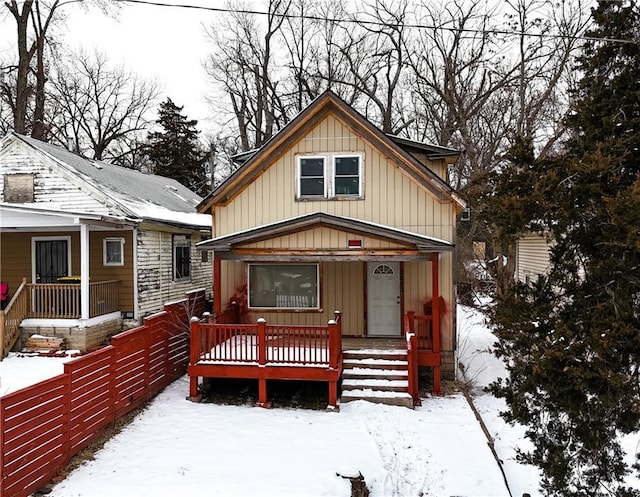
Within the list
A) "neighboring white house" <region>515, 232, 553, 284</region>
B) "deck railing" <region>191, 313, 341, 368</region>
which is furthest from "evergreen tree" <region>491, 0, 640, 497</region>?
"neighboring white house" <region>515, 232, 553, 284</region>

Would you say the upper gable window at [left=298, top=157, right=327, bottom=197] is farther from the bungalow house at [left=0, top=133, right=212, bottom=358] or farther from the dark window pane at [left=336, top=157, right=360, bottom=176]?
the bungalow house at [left=0, top=133, right=212, bottom=358]

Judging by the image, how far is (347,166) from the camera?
39.1ft

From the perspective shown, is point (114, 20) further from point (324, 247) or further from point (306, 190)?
point (324, 247)

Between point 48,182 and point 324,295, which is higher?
point 48,182

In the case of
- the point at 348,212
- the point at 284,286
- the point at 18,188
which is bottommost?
the point at 284,286

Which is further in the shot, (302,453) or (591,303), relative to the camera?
(302,453)

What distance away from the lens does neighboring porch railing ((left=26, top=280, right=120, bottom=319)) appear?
1260 centimetres

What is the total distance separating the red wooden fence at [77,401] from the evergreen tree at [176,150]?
2614 cm

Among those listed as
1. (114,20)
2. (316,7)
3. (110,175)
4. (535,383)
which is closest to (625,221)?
(535,383)

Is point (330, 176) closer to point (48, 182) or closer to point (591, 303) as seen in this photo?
point (591, 303)

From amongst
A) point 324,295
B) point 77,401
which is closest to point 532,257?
point 324,295

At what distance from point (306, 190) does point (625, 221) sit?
860 cm

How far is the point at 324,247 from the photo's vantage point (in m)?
10.5

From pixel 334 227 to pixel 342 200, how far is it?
1.70 meters
